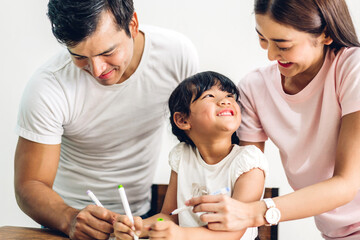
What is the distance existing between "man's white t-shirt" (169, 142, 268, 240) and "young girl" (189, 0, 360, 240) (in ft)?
0.49

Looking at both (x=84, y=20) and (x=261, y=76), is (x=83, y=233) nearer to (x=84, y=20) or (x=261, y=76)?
(x=84, y=20)

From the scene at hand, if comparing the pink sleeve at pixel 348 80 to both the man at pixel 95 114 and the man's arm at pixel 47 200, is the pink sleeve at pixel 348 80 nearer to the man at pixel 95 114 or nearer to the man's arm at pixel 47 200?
the man at pixel 95 114

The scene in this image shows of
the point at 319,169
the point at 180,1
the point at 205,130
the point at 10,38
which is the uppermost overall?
the point at 180,1

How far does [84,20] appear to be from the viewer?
1.42 meters

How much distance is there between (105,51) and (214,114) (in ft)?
1.33

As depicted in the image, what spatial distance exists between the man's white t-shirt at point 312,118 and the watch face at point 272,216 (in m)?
0.31

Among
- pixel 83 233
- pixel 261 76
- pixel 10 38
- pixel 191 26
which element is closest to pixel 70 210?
pixel 83 233

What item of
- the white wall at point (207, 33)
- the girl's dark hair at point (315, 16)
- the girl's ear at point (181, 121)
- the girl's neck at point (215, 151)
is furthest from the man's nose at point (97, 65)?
the white wall at point (207, 33)

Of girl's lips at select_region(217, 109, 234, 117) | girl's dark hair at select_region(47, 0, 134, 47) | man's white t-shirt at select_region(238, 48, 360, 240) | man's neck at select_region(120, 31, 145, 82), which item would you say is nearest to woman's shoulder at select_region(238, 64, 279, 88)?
man's white t-shirt at select_region(238, 48, 360, 240)

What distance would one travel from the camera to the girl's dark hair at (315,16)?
1.34 meters

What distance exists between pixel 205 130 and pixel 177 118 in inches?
5.7

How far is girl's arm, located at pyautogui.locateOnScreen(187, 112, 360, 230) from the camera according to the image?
128cm

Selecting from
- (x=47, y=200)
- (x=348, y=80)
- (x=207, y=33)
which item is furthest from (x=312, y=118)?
(x=207, y=33)

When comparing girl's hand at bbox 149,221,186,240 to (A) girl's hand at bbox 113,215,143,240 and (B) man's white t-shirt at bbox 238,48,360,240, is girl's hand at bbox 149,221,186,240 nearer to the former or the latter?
(A) girl's hand at bbox 113,215,143,240
